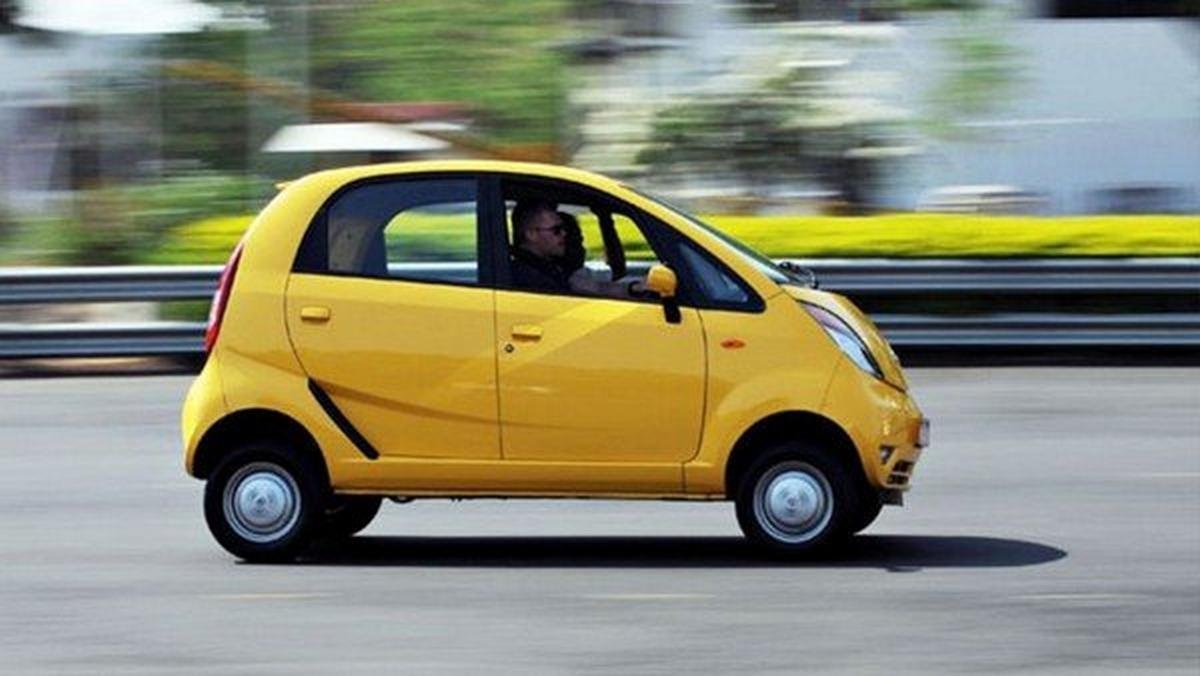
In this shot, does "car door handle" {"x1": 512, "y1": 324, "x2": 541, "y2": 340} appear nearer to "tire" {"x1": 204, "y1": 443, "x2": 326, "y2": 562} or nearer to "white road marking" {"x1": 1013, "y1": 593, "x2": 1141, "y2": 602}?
"tire" {"x1": 204, "y1": 443, "x2": 326, "y2": 562}

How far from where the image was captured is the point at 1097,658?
8.63m

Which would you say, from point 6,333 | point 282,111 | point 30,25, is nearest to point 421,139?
point 282,111

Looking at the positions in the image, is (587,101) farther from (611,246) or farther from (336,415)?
(336,415)

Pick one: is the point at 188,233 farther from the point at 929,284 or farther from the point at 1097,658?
the point at 1097,658

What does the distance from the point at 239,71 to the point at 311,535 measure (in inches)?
555

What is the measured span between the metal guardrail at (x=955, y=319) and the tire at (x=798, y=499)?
788 centimetres

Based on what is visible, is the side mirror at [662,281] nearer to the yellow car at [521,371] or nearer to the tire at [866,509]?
the yellow car at [521,371]

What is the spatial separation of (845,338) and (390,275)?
172 centimetres

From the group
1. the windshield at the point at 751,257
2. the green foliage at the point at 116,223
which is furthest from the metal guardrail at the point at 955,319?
the windshield at the point at 751,257

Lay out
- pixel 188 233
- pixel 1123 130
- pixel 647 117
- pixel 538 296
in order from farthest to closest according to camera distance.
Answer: pixel 1123 130 → pixel 647 117 → pixel 188 233 → pixel 538 296

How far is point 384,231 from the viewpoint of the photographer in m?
10.6

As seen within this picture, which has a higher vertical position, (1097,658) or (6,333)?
(1097,658)

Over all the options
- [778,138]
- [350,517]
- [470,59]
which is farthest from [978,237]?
[350,517]

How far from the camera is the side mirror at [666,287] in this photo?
10.3m
